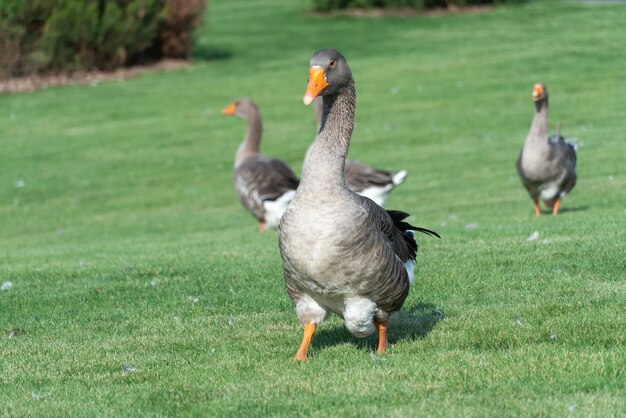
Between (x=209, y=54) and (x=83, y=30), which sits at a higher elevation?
(x=83, y=30)

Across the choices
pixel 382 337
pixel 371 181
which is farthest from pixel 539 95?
pixel 382 337

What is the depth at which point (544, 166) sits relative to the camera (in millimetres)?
15883

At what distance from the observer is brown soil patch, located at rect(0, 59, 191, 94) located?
37.1 meters

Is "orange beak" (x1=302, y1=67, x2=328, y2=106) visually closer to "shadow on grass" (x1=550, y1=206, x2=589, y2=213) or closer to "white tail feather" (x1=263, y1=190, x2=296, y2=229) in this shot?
"white tail feather" (x1=263, y1=190, x2=296, y2=229)

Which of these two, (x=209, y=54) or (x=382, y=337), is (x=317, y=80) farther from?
(x=209, y=54)

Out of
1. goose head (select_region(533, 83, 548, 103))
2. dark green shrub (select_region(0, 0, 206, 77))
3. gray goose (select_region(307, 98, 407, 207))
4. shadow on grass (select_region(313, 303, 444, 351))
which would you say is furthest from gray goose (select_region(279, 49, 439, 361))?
Answer: dark green shrub (select_region(0, 0, 206, 77))

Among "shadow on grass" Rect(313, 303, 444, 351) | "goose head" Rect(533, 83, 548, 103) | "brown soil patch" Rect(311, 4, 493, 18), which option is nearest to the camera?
"shadow on grass" Rect(313, 303, 444, 351)

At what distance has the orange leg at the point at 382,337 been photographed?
7.61m

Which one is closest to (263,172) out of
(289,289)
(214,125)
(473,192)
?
(473,192)

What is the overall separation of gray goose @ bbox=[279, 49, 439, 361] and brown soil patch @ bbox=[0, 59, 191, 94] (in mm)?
31400

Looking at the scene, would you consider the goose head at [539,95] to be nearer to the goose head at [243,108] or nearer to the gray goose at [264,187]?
the gray goose at [264,187]

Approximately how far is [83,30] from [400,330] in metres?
30.9

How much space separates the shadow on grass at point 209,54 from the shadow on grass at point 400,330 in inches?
1334

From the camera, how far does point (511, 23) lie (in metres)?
43.9
